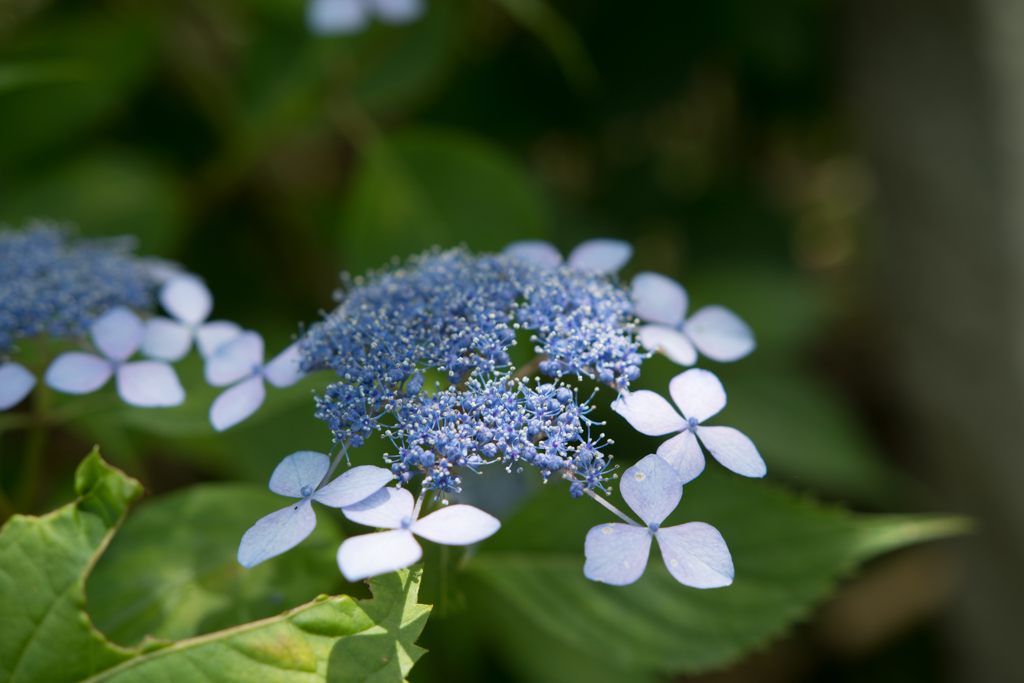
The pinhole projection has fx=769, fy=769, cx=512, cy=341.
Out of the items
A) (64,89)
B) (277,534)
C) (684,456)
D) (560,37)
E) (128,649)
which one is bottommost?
(128,649)

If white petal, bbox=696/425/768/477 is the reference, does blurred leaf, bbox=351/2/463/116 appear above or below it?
above

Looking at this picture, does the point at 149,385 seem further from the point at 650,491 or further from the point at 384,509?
the point at 650,491

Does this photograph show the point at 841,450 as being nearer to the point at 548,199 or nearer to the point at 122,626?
the point at 548,199

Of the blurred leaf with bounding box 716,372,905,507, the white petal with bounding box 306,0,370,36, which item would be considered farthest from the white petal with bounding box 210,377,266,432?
the blurred leaf with bounding box 716,372,905,507

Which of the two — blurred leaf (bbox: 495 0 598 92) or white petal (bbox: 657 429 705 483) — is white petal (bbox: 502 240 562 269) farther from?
blurred leaf (bbox: 495 0 598 92)

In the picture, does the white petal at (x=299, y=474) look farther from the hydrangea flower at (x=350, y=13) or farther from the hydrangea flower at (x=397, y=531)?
the hydrangea flower at (x=350, y=13)

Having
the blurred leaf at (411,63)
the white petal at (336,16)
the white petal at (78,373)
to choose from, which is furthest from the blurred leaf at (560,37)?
the white petal at (78,373)

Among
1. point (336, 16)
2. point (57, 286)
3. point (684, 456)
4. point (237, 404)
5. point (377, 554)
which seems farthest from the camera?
point (336, 16)

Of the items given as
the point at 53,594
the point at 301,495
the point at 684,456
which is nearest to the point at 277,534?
the point at 301,495
